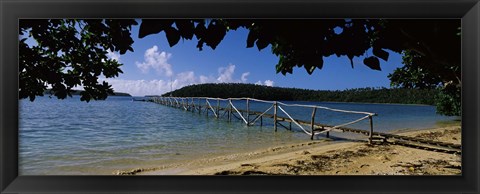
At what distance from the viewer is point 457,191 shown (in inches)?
100

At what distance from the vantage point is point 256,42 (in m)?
2.05

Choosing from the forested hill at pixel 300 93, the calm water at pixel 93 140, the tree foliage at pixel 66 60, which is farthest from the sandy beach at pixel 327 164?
the tree foliage at pixel 66 60

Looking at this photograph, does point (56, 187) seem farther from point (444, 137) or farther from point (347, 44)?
point (444, 137)

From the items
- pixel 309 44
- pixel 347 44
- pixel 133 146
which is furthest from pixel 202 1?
pixel 133 146

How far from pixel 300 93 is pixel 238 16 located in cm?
175

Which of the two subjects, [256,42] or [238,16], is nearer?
[256,42]

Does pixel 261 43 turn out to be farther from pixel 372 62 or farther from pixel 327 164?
pixel 327 164

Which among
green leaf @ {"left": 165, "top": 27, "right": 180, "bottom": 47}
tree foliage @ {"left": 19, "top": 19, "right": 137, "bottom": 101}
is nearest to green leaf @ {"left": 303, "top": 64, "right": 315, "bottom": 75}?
green leaf @ {"left": 165, "top": 27, "right": 180, "bottom": 47}

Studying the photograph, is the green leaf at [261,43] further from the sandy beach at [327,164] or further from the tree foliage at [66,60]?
the sandy beach at [327,164]

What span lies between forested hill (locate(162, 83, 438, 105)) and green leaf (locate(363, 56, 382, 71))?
192 centimetres

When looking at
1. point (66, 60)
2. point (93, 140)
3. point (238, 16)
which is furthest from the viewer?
point (93, 140)

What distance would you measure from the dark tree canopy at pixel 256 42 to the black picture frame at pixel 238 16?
103 mm

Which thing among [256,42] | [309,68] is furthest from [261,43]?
[309,68]

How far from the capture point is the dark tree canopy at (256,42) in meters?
1.99
